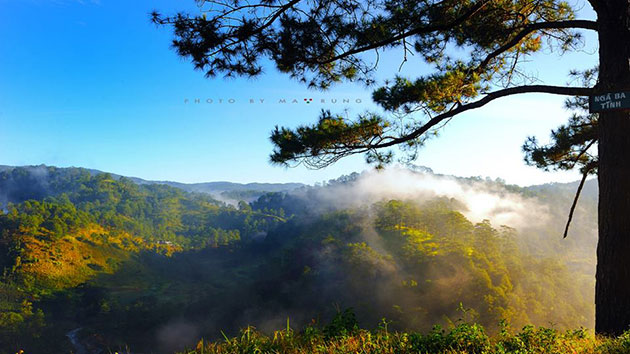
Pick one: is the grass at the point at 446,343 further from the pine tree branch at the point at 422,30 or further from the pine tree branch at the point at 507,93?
the pine tree branch at the point at 422,30

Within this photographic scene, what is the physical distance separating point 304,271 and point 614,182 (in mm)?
40391

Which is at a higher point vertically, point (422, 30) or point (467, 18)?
point (467, 18)

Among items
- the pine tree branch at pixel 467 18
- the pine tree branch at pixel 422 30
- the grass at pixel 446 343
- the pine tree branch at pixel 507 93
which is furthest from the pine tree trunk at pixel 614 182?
the pine tree branch at pixel 422 30

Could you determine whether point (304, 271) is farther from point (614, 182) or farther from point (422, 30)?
point (614, 182)

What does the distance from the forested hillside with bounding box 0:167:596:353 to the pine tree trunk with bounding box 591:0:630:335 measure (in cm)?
138

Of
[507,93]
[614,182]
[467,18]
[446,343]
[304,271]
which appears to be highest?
[467,18]

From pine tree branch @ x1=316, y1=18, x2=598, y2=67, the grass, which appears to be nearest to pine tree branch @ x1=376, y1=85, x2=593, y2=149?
pine tree branch @ x1=316, y1=18, x2=598, y2=67

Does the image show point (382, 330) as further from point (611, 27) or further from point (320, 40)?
point (611, 27)

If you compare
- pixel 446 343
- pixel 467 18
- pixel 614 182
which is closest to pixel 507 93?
pixel 467 18

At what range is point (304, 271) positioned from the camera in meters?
42.7

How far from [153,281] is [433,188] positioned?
56778mm

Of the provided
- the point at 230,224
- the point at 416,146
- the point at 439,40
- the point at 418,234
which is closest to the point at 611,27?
the point at 439,40

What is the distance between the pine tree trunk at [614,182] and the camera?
3793 mm

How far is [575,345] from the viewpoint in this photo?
3.00 m
